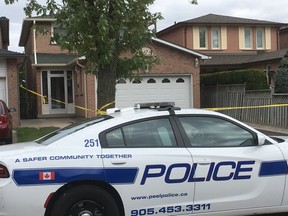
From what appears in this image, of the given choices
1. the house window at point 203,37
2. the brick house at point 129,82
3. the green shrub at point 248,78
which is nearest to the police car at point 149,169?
the brick house at point 129,82

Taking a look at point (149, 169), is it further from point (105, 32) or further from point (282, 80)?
point (282, 80)

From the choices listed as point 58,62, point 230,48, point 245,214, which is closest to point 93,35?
point 245,214

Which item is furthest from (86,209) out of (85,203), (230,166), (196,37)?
(196,37)

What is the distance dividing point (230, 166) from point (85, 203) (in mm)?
1682

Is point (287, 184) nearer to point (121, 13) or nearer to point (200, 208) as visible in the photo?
point (200, 208)

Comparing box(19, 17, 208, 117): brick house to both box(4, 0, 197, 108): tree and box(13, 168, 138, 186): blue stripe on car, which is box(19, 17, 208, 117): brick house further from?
box(13, 168, 138, 186): blue stripe on car

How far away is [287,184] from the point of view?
5.36m

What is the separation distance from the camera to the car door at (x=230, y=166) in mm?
5084

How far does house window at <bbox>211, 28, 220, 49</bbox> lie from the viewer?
102 ft

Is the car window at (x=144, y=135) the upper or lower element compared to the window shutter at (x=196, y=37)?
lower

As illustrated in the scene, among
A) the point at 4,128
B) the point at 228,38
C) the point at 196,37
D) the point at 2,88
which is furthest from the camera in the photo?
the point at 228,38

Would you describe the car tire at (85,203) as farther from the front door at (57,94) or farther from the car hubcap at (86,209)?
the front door at (57,94)

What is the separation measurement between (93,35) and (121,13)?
0.67m

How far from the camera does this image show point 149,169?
4.90 metres
